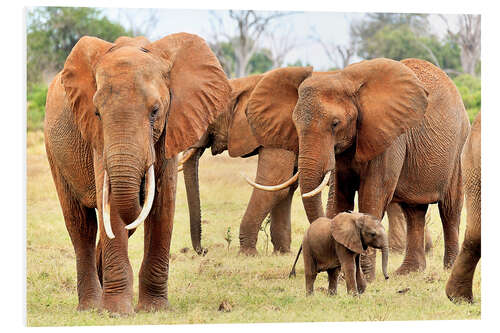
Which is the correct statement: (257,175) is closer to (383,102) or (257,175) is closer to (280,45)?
(280,45)

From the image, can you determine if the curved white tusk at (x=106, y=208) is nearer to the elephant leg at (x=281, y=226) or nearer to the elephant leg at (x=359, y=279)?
the elephant leg at (x=359, y=279)

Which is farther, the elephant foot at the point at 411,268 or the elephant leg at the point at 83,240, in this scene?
the elephant foot at the point at 411,268

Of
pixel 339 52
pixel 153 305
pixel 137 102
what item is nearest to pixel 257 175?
pixel 339 52

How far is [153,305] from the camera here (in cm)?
742

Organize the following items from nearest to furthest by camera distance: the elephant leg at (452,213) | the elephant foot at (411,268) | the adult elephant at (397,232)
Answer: the elephant foot at (411,268) → the elephant leg at (452,213) → the adult elephant at (397,232)

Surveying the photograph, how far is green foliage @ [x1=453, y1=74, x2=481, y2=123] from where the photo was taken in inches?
421

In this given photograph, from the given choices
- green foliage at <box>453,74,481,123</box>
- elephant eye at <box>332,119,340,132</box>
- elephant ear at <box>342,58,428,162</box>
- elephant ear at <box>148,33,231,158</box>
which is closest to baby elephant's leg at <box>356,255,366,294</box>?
elephant ear at <box>342,58,428,162</box>

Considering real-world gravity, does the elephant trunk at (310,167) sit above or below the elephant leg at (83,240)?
above

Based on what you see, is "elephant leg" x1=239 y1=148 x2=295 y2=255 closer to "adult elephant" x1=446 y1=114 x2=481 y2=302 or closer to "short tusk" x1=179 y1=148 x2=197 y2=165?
"short tusk" x1=179 y1=148 x2=197 y2=165

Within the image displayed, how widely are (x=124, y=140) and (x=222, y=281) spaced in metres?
2.72

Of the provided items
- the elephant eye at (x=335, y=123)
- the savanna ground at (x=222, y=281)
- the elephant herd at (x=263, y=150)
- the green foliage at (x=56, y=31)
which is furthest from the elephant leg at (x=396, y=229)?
the green foliage at (x=56, y=31)

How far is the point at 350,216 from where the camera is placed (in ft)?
26.1

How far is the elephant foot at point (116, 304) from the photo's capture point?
23.0 feet

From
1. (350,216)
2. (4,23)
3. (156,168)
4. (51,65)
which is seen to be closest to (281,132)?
(350,216)
